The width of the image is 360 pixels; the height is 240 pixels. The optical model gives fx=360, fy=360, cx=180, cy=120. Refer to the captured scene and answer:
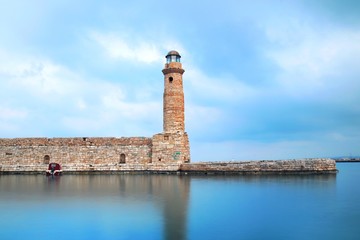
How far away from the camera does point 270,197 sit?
432 inches

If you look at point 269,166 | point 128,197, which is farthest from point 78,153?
point 269,166

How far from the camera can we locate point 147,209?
8977mm

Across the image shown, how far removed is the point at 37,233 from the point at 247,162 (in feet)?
42.3

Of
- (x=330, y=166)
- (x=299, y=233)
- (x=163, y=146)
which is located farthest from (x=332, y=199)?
(x=163, y=146)

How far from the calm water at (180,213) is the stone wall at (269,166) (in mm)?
4551

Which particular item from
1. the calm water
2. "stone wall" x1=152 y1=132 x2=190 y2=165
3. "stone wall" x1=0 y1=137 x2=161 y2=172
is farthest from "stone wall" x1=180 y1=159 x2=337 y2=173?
the calm water

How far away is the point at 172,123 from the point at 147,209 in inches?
424

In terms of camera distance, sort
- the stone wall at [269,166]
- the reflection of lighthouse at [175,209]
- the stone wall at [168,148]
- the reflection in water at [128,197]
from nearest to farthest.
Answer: the reflection of lighthouse at [175,209], the reflection in water at [128,197], the stone wall at [269,166], the stone wall at [168,148]

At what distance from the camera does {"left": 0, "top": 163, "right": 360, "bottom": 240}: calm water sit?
698 cm

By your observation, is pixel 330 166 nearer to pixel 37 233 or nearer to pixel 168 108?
pixel 168 108

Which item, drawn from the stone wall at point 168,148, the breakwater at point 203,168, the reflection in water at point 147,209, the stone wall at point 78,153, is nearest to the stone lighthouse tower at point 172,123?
the stone wall at point 168,148

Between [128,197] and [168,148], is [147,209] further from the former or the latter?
[168,148]

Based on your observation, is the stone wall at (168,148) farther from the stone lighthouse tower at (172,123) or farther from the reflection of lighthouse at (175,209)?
the reflection of lighthouse at (175,209)

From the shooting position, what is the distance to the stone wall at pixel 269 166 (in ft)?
57.2
